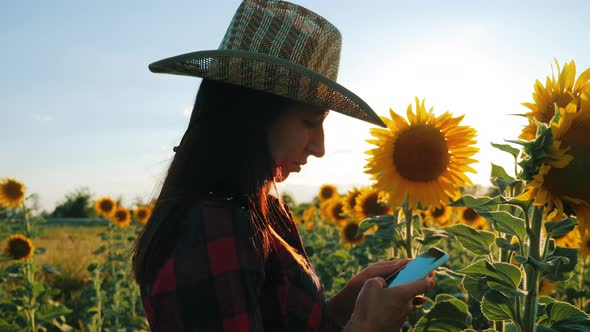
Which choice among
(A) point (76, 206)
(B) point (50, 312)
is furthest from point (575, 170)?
(A) point (76, 206)

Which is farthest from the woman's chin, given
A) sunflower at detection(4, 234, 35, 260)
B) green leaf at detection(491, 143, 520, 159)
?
sunflower at detection(4, 234, 35, 260)

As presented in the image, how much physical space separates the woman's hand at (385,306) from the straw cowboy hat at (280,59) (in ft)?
1.81

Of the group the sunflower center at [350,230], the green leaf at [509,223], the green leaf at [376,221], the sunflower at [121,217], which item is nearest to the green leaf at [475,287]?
the green leaf at [509,223]

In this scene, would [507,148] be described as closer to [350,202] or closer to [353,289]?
[353,289]

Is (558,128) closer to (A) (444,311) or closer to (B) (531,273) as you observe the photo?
(B) (531,273)

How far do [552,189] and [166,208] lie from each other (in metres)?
1.07

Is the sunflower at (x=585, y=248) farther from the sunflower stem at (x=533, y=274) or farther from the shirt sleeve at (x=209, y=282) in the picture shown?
the shirt sleeve at (x=209, y=282)

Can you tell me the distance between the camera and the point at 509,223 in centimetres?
184

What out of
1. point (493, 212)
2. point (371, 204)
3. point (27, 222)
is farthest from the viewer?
point (27, 222)

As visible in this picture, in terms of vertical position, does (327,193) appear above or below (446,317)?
above

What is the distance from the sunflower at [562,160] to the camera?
1.46 metres

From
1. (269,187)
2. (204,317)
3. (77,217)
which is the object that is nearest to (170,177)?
(269,187)

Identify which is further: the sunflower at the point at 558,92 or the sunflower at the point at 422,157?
the sunflower at the point at 422,157

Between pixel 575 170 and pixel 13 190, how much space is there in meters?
7.32
